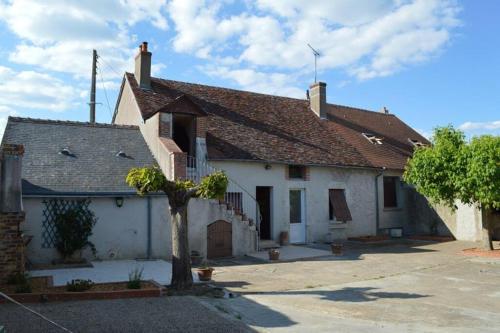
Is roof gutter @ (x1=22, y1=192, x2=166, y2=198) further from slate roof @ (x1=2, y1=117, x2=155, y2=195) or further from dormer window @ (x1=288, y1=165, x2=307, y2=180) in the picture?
dormer window @ (x1=288, y1=165, x2=307, y2=180)

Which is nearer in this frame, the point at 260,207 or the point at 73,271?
the point at 73,271

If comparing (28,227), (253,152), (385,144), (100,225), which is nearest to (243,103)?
(253,152)

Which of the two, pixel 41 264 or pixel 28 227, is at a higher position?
pixel 28 227

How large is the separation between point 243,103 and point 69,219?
34.8 ft

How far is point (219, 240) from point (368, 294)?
6.61 meters

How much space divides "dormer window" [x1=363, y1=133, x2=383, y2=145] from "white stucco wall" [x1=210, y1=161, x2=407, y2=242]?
2852mm

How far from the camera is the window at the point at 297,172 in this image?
62.8 feet

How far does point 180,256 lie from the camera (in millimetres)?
9906

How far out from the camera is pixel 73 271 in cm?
1217

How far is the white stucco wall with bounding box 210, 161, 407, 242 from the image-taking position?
57.9 ft

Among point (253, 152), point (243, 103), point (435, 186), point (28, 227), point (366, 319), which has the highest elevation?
point (243, 103)

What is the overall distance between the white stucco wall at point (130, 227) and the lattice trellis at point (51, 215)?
11cm

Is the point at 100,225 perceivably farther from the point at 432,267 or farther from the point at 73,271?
the point at 432,267

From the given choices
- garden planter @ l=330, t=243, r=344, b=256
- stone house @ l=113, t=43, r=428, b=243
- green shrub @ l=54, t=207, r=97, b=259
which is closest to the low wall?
stone house @ l=113, t=43, r=428, b=243
